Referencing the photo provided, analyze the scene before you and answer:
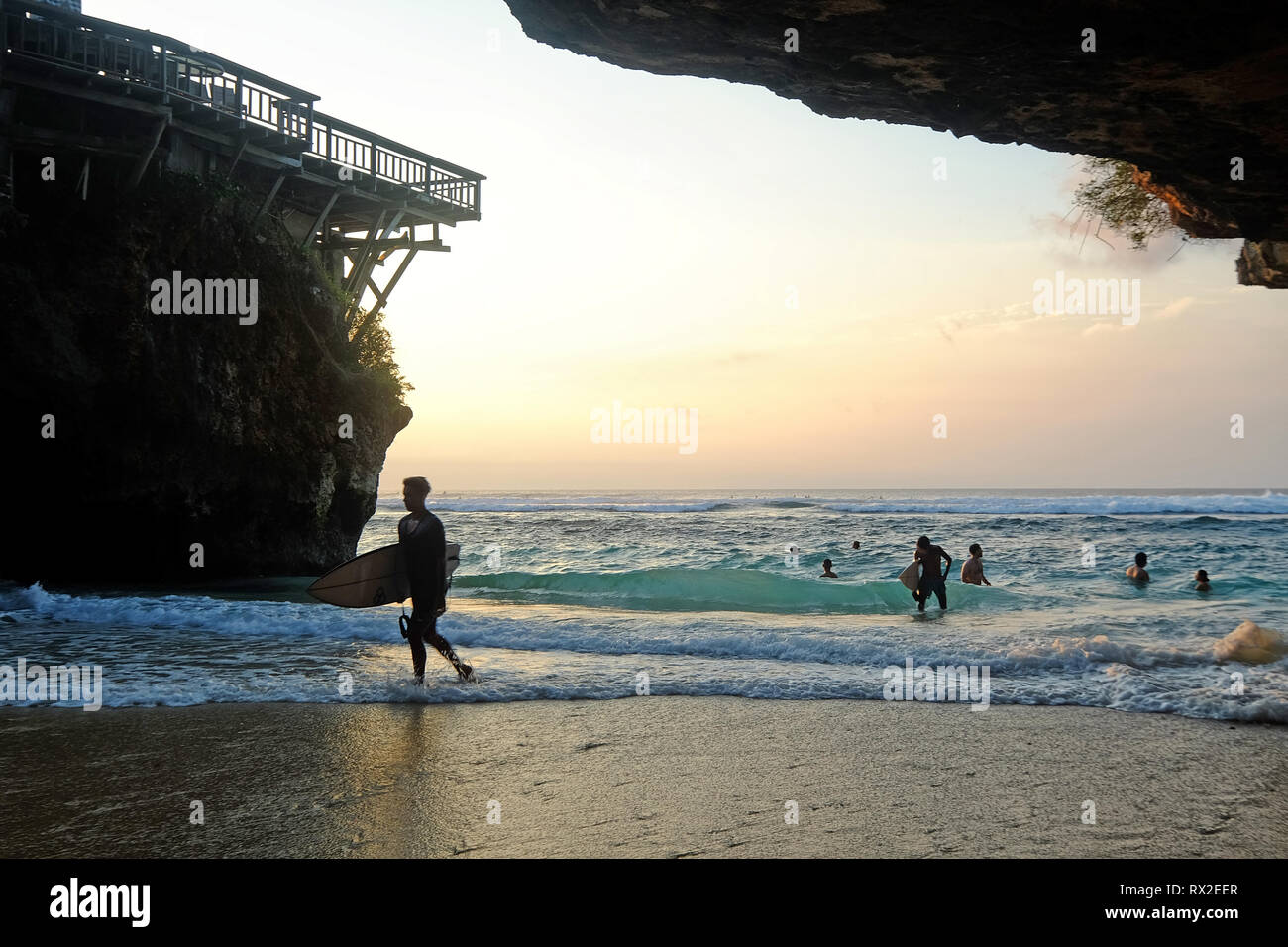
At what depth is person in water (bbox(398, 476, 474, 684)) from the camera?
7801 mm

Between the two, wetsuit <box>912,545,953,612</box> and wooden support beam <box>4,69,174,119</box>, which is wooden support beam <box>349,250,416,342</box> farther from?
wetsuit <box>912,545,953,612</box>

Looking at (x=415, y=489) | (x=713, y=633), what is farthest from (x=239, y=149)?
(x=713, y=633)

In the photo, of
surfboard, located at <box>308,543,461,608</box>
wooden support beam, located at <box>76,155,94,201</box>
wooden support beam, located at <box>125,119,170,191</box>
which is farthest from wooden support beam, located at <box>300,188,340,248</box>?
surfboard, located at <box>308,543,461,608</box>

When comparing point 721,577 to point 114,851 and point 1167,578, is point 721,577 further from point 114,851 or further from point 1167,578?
point 114,851

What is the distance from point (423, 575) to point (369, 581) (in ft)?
5.69

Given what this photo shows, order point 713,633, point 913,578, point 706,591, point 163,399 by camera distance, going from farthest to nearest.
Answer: point 706,591 < point 163,399 < point 913,578 < point 713,633

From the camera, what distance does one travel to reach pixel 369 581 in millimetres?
9234

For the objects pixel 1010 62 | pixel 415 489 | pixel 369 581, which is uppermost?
pixel 1010 62

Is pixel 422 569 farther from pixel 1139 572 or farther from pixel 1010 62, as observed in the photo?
pixel 1139 572

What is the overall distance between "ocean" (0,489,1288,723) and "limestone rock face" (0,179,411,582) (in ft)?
4.35

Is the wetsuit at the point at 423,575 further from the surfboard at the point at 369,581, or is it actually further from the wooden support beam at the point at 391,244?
the wooden support beam at the point at 391,244
